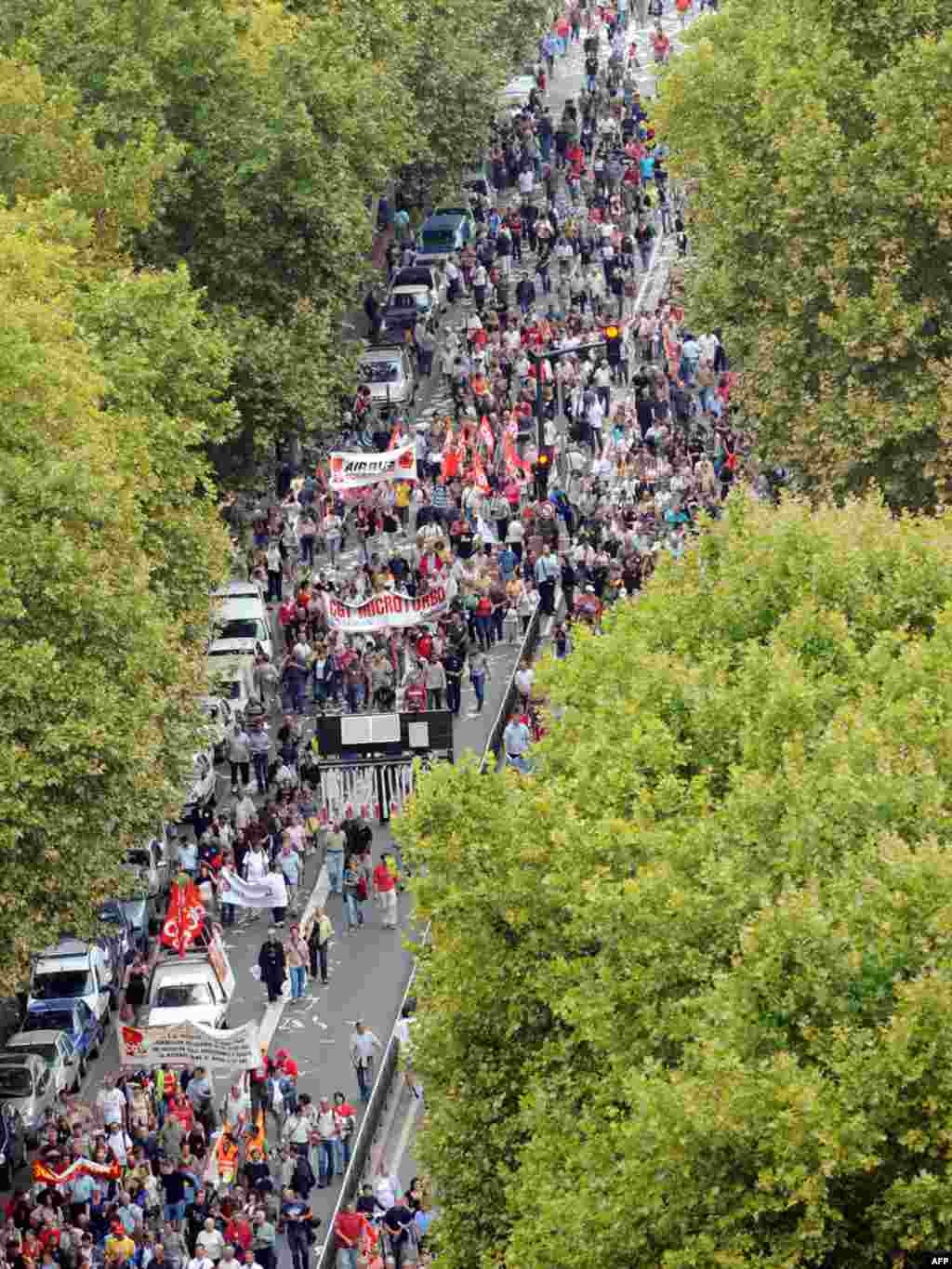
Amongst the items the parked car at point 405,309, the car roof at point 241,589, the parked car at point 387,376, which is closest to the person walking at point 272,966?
the car roof at point 241,589

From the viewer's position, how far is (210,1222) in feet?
136

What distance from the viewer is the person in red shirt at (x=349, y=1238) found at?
42.2 metres

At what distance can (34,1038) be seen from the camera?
159ft

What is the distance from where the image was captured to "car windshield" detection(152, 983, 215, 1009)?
49344 millimetres

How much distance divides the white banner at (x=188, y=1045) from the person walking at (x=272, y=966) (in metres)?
4.75

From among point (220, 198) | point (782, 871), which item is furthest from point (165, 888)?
point (782, 871)

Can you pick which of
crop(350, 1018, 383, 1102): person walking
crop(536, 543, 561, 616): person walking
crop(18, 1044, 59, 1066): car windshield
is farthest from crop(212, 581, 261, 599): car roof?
crop(350, 1018, 383, 1102): person walking

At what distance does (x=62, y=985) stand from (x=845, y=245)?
676 inches

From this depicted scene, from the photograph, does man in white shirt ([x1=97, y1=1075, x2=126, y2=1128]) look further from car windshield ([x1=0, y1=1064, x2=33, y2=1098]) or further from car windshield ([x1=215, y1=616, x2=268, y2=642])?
car windshield ([x1=215, y1=616, x2=268, y2=642])

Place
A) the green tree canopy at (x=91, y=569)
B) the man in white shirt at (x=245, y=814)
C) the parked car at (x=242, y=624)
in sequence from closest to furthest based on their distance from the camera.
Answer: the green tree canopy at (x=91, y=569)
the man in white shirt at (x=245, y=814)
the parked car at (x=242, y=624)

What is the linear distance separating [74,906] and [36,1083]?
10.5 ft

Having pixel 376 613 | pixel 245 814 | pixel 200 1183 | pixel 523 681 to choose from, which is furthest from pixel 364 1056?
pixel 376 613

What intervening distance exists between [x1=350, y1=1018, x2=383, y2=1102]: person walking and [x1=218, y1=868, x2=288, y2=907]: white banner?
4.57m

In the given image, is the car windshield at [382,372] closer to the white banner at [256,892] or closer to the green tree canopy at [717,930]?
the white banner at [256,892]
